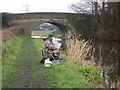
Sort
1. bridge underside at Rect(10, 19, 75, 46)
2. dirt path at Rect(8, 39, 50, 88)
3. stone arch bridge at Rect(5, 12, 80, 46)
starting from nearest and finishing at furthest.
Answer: dirt path at Rect(8, 39, 50, 88), stone arch bridge at Rect(5, 12, 80, 46), bridge underside at Rect(10, 19, 75, 46)

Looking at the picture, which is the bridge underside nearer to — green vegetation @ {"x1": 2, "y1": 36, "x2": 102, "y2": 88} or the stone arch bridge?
the stone arch bridge

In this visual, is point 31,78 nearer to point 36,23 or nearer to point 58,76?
point 58,76

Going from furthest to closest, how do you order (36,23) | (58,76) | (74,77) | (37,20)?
1. (36,23)
2. (37,20)
3. (58,76)
4. (74,77)

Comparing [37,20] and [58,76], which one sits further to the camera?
[37,20]

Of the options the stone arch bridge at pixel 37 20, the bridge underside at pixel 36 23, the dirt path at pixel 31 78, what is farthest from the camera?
the bridge underside at pixel 36 23

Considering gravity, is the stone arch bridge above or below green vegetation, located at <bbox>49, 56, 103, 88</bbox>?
above

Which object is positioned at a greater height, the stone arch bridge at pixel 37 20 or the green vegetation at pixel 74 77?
the stone arch bridge at pixel 37 20

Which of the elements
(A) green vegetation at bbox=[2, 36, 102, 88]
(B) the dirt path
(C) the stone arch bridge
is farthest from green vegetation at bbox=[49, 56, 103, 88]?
(C) the stone arch bridge

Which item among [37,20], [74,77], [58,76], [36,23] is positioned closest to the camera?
[74,77]

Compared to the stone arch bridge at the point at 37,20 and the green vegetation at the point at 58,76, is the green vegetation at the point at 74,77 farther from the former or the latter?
the stone arch bridge at the point at 37,20

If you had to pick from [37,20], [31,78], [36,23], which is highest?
[37,20]

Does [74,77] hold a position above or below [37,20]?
below

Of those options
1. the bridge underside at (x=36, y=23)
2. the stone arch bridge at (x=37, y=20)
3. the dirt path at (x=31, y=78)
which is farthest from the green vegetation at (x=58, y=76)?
the bridge underside at (x=36, y=23)

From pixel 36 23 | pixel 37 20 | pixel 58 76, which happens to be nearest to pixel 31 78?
pixel 58 76
